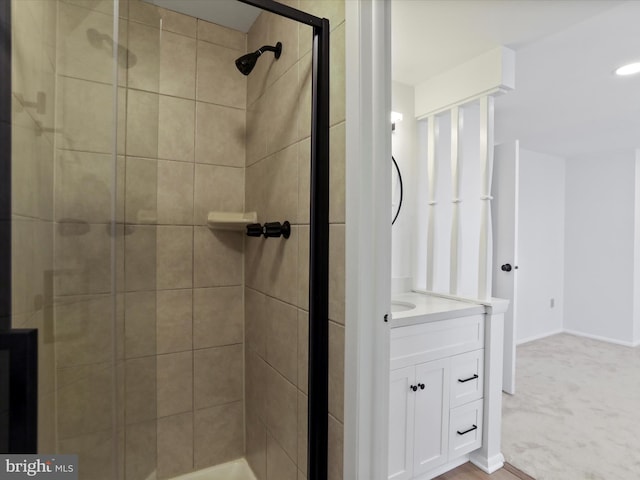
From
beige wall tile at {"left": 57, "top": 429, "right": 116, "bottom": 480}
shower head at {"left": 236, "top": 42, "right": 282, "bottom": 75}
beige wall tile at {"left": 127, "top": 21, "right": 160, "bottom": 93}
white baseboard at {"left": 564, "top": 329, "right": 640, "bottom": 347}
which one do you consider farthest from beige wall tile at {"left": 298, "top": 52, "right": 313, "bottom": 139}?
white baseboard at {"left": 564, "top": 329, "right": 640, "bottom": 347}

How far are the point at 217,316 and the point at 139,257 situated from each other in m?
0.82

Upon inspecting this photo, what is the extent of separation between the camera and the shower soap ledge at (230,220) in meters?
1.71

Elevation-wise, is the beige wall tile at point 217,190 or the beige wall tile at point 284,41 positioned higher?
the beige wall tile at point 284,41

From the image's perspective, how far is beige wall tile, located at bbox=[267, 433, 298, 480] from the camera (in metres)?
1.37

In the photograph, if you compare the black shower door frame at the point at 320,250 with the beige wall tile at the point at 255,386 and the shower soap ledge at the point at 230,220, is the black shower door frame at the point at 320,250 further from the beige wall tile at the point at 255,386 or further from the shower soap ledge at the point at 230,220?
the shower soap ledge at the point at 230,220

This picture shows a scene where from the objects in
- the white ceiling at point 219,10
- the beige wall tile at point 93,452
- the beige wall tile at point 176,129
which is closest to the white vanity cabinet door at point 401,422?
the beige wall tile at point 93,452

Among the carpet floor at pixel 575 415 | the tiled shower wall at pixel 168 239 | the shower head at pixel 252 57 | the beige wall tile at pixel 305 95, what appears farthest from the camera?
the carpet floor at pixel 575 415

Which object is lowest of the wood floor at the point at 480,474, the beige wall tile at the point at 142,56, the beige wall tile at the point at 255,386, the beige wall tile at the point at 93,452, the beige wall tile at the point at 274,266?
the wood floor at the point at 480,474

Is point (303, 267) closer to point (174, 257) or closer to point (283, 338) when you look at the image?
point (283, 338)

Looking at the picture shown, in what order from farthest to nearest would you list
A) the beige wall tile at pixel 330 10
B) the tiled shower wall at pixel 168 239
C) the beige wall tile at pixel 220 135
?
the beige wall tile at pixel 220 135, the beige wall tile at pixel 330 10, the tiled shower wall at pixel 168 239

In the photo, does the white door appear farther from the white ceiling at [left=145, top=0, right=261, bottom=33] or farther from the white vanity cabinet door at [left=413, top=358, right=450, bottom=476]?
the white ceiling at [left=145, top=0, right=261, bottom=33]

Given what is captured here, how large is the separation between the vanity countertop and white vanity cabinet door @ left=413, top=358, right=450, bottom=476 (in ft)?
0.77

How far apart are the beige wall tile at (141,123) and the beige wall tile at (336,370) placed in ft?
2.69

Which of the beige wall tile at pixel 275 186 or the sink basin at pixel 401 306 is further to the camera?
the sink basin at pixel 401 306
